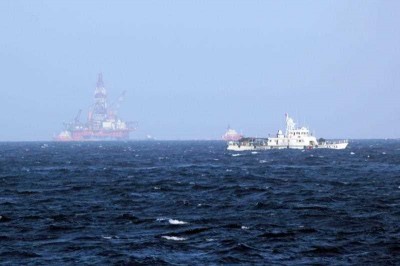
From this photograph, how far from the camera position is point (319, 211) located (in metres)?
57.1

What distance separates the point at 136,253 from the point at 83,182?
183 feet

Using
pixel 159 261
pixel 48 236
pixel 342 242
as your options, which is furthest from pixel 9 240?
pixel 342 242

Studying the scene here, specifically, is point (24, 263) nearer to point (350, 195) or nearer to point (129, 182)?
point (350, 195)

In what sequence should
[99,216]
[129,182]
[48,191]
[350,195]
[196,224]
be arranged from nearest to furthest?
[196,224], [99,216], [350,195], [48,191], [129,182]

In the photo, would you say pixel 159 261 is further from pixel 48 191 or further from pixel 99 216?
pixel 48 191

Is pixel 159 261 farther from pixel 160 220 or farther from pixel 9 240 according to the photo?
pixel 160 220

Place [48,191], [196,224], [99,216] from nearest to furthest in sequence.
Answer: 1. [196,224]
2. [99,216]
3. [48,191]

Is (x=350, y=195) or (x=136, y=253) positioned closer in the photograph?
(x=136, y=253)

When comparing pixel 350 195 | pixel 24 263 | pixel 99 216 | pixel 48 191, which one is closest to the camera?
pixel 24 263

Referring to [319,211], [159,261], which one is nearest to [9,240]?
[159,261]

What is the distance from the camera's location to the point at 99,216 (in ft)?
181

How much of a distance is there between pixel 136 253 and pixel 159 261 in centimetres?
236

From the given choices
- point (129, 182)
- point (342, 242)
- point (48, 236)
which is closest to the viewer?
point (342, 242)

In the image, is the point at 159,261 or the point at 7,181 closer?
the point at 159,261
